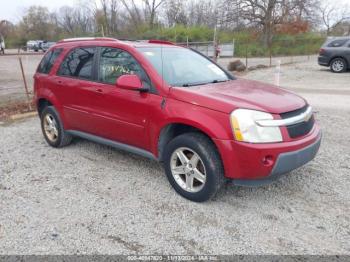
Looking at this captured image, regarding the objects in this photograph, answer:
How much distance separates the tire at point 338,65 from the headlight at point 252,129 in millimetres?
15028

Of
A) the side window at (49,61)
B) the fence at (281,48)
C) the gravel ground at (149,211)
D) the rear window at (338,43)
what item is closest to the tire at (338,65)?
the rear window at (338,43)

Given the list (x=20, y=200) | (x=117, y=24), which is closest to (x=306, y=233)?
(x=20, y=200)

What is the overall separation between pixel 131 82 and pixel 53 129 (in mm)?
2282

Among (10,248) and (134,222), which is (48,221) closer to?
(10,248)

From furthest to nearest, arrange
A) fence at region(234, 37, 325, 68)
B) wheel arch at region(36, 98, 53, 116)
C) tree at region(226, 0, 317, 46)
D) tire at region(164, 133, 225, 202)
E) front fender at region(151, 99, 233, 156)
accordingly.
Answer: fence at region(234, 37, 325, 68) → tree at region(226, 0, 317, 46) → wheel arch at region(36, 98, 53, 116) → tire at region(164, 133, 225, 202) → front fender at region(151, 99, 233, 156)

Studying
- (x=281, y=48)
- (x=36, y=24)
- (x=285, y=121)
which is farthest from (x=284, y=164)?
(x=36, y=24)

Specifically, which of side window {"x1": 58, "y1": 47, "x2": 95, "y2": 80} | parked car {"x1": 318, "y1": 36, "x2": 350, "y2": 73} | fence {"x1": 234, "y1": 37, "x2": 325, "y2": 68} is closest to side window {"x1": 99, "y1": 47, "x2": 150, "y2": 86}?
side window {"x1": 58, "y1": 47, "x2": 95, "y2": 80}

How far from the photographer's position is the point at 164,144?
12.4 feet

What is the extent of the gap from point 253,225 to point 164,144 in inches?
51.8

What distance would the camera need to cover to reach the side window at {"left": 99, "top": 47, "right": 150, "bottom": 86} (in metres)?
3.96

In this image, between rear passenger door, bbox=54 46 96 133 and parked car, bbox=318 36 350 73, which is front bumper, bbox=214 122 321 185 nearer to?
rear passenger door, bbox=54 46 96 133

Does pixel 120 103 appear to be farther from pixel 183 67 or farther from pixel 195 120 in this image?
pixel 195 120

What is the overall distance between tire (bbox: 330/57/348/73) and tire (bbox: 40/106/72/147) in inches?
585

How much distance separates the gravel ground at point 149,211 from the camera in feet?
9.42
